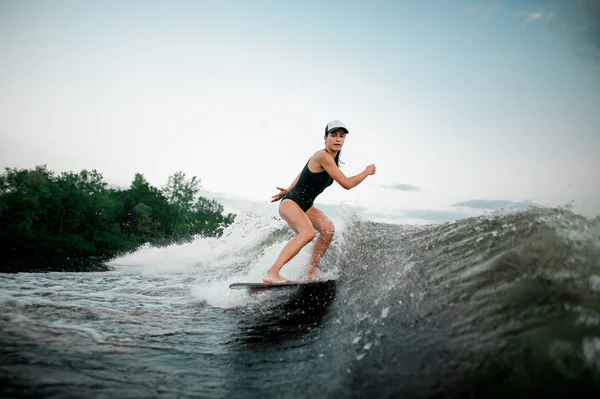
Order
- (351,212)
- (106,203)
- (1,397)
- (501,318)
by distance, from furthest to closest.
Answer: (106,203)
(351,212)
(501,318)
(1,397)

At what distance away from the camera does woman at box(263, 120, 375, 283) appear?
4.29 m

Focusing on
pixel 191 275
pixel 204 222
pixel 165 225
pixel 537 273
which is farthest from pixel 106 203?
pixel 537 273

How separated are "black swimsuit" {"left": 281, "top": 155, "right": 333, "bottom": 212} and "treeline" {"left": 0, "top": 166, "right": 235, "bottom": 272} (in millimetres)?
15540

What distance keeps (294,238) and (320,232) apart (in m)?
0.70

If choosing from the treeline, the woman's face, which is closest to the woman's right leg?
the woman's face

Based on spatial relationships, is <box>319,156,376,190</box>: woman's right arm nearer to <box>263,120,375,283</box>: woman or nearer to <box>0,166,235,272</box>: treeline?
<box>263,120,375,283</box>: woman

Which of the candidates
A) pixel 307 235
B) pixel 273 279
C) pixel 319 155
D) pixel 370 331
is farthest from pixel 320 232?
pixel 370 331

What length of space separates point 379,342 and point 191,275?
6212mm

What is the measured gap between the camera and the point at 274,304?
4.44 meters

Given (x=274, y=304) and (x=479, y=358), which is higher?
(x=479, y=358)

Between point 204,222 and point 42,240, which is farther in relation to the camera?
point 204,222

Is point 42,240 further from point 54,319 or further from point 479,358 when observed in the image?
point 479,358

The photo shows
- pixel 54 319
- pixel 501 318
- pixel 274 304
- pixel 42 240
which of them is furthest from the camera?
pixel 42 240

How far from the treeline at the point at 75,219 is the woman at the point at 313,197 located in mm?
15468
